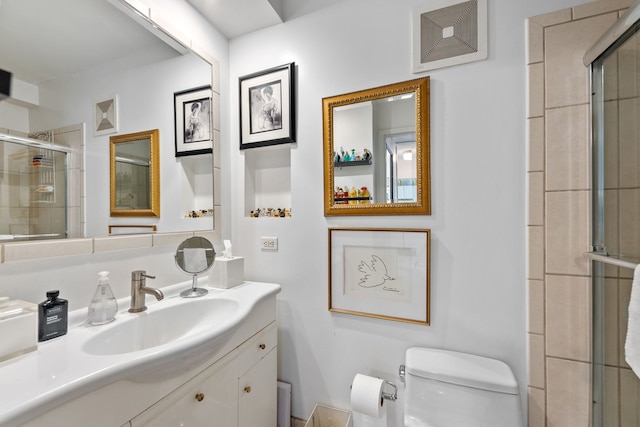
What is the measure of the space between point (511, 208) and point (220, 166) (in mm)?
1487

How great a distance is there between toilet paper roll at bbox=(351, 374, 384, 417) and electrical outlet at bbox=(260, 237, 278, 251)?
2.60ft

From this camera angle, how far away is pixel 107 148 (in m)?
1.09

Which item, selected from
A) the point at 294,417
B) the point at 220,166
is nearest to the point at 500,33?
the point at 220,166

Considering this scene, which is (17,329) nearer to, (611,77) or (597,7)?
(611,77)

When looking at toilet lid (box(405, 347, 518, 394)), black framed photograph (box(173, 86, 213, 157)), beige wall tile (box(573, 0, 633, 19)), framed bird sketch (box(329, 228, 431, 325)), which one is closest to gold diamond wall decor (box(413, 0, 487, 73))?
beige wall tile (box(573, 0, 633, 19))

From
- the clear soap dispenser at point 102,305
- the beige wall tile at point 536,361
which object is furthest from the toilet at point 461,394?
the clear soap dispenser at point 102,305

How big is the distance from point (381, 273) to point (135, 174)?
3.97 feet

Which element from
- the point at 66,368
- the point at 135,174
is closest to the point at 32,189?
the point at 135,174

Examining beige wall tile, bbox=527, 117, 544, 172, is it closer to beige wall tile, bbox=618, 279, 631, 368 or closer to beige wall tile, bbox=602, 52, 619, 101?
beige wall tile, bbox=602, 52, 619, 101

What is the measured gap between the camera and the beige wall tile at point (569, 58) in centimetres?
104

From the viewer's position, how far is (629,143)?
0.93 m

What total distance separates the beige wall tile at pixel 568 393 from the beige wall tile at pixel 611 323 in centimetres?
9

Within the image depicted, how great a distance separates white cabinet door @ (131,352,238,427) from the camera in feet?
2.64

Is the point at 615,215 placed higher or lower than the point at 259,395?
higher
